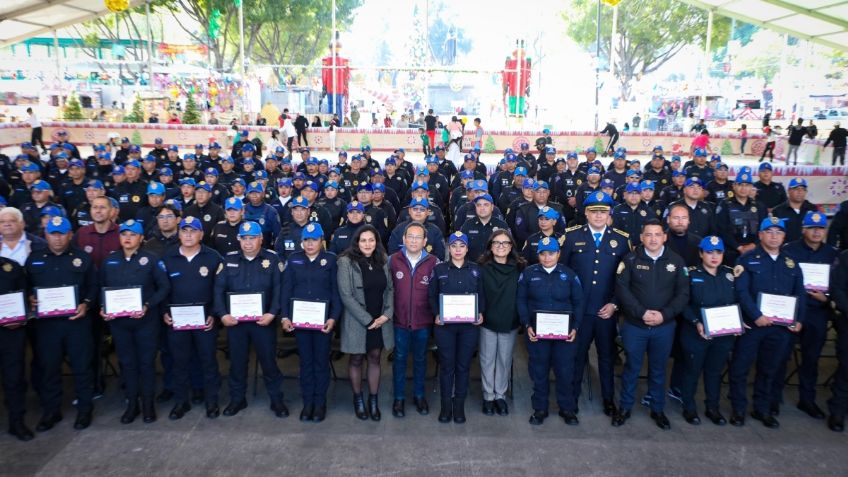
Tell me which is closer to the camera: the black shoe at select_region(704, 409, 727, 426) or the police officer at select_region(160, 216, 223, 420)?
the police officer at select_region(160, 216, 223, 420)

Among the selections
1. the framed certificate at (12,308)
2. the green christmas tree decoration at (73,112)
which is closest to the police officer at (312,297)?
the framed certificate at (12,308)

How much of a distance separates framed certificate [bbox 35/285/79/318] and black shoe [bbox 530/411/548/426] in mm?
4710

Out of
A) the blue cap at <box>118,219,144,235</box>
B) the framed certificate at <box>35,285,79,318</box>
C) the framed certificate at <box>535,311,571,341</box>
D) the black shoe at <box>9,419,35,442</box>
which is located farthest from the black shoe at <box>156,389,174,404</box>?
the framed certificate at <box>535,311,571,341</box>

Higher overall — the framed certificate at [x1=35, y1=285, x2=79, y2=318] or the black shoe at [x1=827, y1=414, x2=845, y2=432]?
the framed certificate at [x1=35, y1=285, x2=79, y2=318]

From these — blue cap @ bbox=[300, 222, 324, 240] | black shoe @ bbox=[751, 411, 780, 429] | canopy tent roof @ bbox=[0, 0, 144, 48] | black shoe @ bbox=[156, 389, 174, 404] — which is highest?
canopy tent roof @ bbox=[0, 0, 144, 48]

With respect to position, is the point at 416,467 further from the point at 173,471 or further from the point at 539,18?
the point at 539,18

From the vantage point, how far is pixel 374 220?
8898 millimetres

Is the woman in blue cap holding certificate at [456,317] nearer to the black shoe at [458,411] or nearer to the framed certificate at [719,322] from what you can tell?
the black shoe at [458,411]

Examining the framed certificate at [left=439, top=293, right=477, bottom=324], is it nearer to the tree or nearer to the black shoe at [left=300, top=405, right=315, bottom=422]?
the black shoe at [left=300, top=405, right=315, bottom=422]

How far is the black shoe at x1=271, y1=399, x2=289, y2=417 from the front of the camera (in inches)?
242

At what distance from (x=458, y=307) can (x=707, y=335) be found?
2511 millimetres

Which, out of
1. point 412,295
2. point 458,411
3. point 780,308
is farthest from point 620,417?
point 412,295

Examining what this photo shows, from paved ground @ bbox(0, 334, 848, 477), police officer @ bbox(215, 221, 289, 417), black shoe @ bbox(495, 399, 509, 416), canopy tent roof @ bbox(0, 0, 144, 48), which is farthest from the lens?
canopy tent roof @ bbox(0, 0, 144, 48)

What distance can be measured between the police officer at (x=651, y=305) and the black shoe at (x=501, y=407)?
1.12 metres
